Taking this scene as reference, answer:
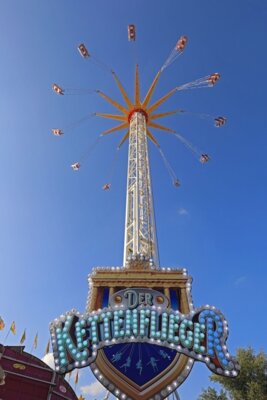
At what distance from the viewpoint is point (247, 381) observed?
76.3 feet

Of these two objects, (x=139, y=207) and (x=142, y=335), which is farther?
(x=139, y=207)

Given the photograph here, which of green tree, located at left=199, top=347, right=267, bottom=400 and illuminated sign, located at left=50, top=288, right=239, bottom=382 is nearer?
illuminated sign, located at left=50, top=288, right=239, bottom=382

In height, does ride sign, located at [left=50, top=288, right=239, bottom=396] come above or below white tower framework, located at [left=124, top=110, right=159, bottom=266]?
below

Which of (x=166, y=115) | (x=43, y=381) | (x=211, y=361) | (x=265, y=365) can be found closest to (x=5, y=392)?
(x=43, y=381)

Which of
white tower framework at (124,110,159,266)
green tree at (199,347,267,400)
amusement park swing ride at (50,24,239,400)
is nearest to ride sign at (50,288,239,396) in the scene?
amusement park swing ride at (50,24,239,400)

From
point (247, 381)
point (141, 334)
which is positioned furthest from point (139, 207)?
point (247, 381)

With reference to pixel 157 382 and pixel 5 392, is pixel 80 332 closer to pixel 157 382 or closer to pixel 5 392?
pixel 157 382

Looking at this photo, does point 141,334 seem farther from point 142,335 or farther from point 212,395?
point 212,395

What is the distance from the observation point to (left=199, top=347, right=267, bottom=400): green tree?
22.2 metres

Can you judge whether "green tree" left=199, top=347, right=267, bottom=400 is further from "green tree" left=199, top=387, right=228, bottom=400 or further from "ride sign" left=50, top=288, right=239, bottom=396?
"ride sign" left=50, top=288, right=239, bottom=396

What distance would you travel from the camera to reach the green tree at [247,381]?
72.8ft

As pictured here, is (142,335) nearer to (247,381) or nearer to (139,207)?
(139,207)

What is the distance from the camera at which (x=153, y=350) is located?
1293cm

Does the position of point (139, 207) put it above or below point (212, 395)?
above
